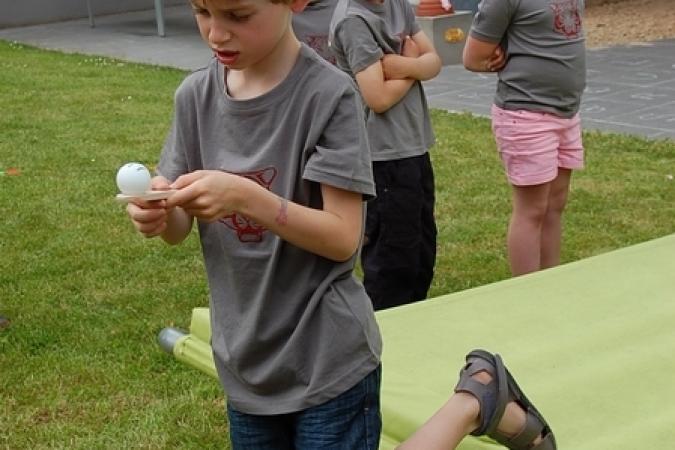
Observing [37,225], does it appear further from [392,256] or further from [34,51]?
[34,51]

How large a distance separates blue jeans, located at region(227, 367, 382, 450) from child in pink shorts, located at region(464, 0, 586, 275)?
6.67ft

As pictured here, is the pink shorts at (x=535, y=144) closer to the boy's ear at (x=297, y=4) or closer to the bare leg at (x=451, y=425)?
the bare leg at (x=451, y=425)

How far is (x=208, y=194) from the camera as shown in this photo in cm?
177

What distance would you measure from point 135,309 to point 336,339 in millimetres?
2562

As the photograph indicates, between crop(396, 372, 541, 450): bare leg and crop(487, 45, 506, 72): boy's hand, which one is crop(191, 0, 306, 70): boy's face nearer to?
crop(396, 372, 541, 450): bare leg

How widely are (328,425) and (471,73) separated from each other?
8.39 metres

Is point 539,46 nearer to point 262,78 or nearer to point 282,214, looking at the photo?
point 262,78

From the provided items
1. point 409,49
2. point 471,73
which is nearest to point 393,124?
point 409,49

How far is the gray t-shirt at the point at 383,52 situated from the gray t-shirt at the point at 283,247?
150 cm

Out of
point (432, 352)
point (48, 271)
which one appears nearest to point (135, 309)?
point (48, 271)

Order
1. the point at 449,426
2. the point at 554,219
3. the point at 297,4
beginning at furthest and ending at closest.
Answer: the point at 554,219, the point at 449,426, the point at 297,4

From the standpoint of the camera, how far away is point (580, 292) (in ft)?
12.5

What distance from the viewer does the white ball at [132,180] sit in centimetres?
176

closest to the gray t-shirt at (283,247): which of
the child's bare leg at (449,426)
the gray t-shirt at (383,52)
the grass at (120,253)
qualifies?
the child's bare leg at (449,426)
